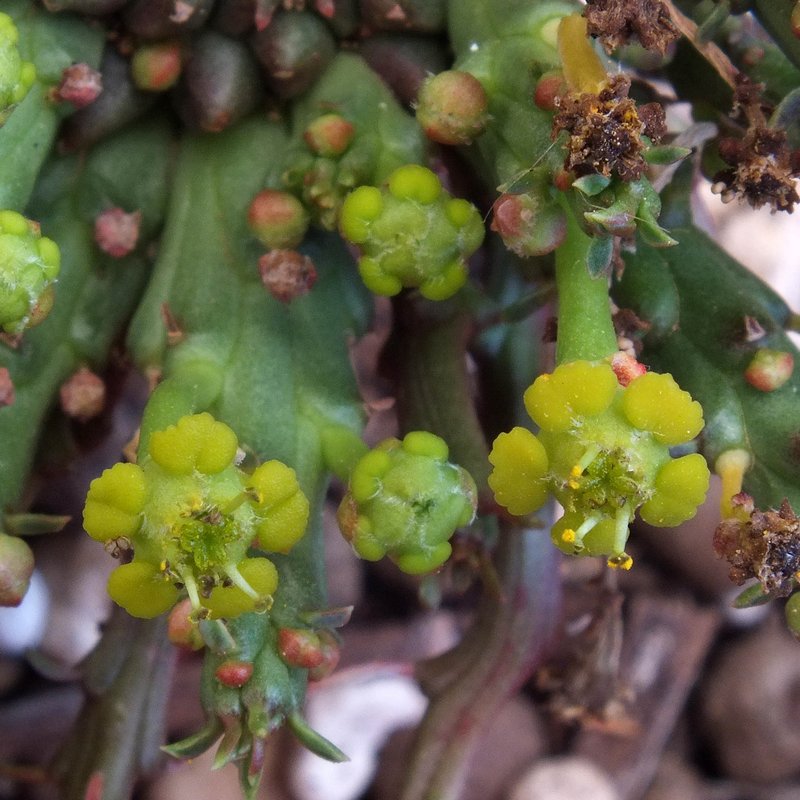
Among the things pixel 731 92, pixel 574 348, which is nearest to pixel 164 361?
pixel 574 348

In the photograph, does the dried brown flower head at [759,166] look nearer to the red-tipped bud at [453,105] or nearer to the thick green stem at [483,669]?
the red-tipped bud at [453,105]

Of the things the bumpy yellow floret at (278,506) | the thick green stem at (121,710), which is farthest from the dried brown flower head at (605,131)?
the thick green stem at (121,710)

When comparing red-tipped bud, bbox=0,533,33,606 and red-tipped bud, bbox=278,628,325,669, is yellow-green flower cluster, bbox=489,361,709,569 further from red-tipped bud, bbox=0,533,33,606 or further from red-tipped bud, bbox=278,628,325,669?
red-tipped bud, bbox=0,533,33,606

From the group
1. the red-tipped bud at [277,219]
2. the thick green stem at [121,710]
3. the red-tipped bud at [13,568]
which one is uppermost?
the red-tipped bud at [277,219]

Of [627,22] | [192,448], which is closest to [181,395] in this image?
[192,448]

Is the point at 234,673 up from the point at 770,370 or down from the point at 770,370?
down

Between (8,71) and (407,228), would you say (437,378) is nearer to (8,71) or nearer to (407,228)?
(407,228)

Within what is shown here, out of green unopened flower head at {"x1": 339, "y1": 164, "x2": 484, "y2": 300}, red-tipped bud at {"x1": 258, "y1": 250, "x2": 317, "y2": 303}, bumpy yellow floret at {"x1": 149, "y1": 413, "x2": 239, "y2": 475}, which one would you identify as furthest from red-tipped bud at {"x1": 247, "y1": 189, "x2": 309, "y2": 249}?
bumpy yellow floret at {"x1": 149, "y1": 413, "x2": 239, "y2": 475}
